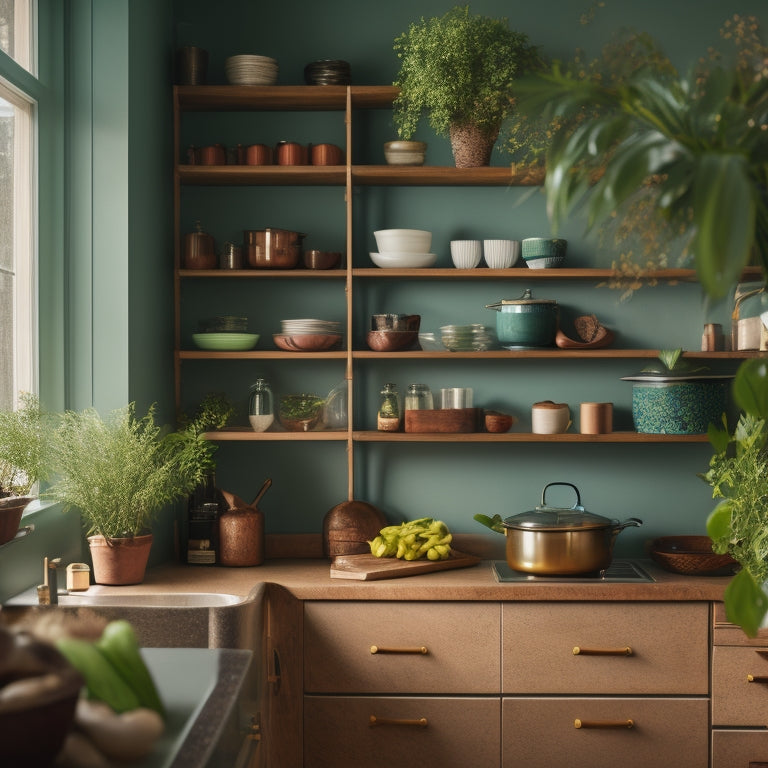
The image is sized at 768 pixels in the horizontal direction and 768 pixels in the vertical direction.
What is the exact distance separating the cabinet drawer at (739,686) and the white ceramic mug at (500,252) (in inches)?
57.1

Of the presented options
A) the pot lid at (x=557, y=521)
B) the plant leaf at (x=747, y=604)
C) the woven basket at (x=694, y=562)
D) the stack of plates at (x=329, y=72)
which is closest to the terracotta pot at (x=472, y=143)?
the stack of plates at (x=329, y=72)

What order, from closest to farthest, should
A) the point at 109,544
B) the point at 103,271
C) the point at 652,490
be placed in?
the point at 109,544 → the point at 103,271 → the point at 652,490

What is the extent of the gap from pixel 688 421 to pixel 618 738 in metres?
1.07

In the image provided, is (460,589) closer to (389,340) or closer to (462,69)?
(389,340)

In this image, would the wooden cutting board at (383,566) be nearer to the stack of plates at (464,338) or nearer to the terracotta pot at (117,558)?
the terracotta pot at (117,558)

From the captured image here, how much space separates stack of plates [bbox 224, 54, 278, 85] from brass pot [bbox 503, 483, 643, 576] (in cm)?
178

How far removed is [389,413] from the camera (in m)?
3.31

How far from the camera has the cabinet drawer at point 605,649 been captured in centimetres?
284

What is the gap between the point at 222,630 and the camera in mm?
2426

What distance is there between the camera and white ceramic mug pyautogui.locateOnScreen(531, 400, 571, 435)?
10.7ft

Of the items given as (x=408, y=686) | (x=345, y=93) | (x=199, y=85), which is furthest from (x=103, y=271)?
(x=408, y=686)

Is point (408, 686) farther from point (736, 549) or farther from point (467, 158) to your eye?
point (467, 158)

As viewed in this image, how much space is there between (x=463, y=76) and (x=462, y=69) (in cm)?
2

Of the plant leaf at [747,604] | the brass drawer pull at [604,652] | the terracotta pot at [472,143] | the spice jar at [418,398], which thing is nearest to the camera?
the plant leaf at [747,604]
